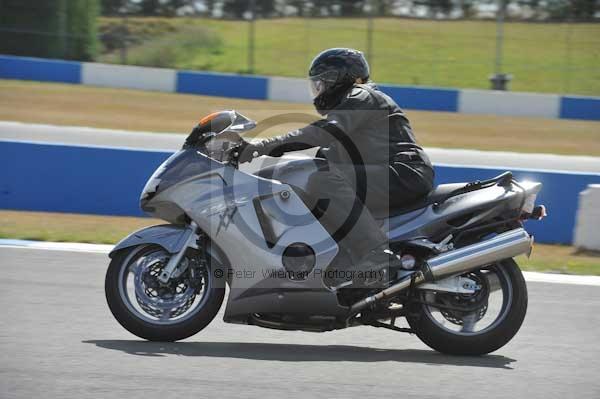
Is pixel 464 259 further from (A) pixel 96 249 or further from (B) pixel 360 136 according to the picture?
(A) pixel 96 249

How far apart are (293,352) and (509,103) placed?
16733 millimetres

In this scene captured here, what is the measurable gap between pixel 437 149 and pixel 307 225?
1107 centimetres

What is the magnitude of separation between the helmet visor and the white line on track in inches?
125

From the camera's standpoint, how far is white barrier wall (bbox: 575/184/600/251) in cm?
934

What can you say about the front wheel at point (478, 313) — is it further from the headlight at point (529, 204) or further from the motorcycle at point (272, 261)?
the headlight at point (529, 204)

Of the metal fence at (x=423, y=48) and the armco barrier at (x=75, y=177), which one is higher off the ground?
the metal fence at (x=423, y=48)

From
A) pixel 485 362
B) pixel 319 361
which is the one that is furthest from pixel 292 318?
pixel 485 362

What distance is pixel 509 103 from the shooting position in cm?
2127

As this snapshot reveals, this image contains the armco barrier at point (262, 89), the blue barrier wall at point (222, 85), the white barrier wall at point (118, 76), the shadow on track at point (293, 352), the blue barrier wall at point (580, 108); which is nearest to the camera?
the shadow on track at point (293, 352)

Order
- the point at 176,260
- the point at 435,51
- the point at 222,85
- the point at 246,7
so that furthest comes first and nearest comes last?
the point at 246,7, the point at 435,51, the point at 222,85, the point at 176,260

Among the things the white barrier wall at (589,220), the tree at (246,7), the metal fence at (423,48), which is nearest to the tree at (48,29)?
the metal fence at (423,48)

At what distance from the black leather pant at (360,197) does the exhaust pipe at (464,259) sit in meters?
0.25

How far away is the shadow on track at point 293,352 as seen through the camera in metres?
5.27

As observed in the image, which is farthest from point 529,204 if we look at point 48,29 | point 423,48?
point 48,29
